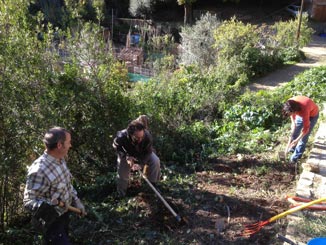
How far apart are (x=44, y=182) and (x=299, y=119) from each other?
3.86 metres

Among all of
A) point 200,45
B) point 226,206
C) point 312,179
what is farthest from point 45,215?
point 200,45

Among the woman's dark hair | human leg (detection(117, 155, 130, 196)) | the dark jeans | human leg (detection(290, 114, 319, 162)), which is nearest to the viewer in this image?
the dark jeans

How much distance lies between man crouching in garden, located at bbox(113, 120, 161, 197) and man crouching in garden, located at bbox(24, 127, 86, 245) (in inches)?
57.6

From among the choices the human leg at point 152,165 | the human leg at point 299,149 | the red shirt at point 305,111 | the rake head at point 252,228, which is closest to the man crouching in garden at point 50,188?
the human leg at point 152,165

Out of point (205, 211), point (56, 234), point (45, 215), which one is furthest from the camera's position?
point (205, 211)

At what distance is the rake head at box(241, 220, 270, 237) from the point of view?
407 centimetres

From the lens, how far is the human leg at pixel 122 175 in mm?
5073

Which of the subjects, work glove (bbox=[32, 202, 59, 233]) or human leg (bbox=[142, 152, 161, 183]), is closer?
work glove (bbox=[32, 202, 59, 233])

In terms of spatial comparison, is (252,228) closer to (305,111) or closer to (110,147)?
(305,111)

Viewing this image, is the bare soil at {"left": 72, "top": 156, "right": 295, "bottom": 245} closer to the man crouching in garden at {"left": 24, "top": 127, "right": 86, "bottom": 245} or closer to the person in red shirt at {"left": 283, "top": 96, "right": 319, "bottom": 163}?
the person in red shirt at {"left": 283, "top": 96, "right": 319, "bottom": 163}

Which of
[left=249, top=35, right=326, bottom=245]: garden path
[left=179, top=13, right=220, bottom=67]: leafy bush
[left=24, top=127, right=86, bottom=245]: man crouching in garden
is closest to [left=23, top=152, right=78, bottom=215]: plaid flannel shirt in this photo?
[left=24, top=127, right=86, bottom=245]: man crouching in garden

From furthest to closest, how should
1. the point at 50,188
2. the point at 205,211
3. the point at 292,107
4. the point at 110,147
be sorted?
the point at 110,147 → the point at 292,107 → the point at 205,211 → the point at 50,188

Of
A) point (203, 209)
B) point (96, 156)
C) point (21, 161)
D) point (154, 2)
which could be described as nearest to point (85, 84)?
point (96, 156)

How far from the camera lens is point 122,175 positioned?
5133 millimetres
